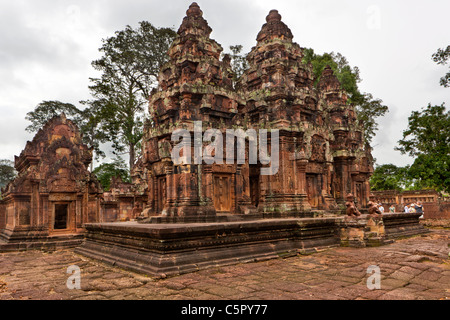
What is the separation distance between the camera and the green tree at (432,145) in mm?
16094

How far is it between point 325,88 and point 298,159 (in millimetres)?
7986

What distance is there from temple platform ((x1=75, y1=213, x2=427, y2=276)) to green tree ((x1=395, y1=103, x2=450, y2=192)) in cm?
875

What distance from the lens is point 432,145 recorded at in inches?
688

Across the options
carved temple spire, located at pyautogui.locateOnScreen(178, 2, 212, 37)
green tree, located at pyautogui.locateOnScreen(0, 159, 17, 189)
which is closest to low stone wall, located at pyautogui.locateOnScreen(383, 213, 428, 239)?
carved temple spire, located at pyautogui.locateOnScreen(178, 2, 212, 37)

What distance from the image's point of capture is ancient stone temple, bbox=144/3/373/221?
9.27 metres

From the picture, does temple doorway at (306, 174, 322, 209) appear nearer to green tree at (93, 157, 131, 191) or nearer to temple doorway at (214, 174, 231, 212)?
temple doorway at (214, 174, 231, 212)

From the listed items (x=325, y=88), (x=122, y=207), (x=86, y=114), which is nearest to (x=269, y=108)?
(x=325, y=88)

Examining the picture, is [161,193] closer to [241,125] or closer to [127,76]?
[241,125]

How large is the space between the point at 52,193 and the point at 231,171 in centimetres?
593

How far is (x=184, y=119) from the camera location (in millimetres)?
9234

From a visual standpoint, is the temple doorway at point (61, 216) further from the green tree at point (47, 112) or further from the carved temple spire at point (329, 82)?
the green tree at point (47, 112)

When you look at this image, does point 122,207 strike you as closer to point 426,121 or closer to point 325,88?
point 325,88

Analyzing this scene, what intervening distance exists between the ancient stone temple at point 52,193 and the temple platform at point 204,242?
258cm
